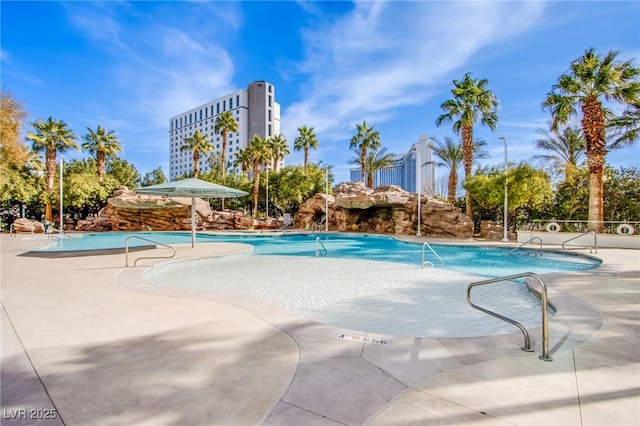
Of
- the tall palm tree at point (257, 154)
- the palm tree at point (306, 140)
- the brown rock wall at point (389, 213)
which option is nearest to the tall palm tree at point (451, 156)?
the brown rock wall at point (389, 213)

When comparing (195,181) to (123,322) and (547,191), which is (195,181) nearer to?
(123,322)

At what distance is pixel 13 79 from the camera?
14.0m

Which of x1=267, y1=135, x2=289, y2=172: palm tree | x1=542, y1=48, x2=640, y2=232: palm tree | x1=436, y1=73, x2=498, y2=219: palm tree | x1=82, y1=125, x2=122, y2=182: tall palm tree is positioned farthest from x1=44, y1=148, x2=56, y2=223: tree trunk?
x1=542, y1=48, x2=640, y2=232: palm tree

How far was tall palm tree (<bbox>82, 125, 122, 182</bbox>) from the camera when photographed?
89.6 feet

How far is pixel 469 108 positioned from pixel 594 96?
621 centimetres

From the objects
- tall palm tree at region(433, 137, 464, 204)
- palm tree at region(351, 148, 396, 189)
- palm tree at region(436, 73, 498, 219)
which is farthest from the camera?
palm tree at region(351, 148, 396, 189)

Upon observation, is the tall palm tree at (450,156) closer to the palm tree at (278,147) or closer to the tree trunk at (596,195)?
the tree trunk at (596,195)

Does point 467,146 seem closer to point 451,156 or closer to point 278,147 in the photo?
point 451,156

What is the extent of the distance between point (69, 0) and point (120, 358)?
11172 millimetres

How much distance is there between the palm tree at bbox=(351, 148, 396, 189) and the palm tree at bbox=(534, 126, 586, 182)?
12006mm

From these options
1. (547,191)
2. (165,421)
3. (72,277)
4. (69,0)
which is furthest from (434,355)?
(547,191)

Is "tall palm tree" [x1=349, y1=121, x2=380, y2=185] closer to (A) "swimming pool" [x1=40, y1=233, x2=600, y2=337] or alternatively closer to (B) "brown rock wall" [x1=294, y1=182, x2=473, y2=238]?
(B) "brown rock wall" [x1=294, y1=182, x2=473, y2=238]

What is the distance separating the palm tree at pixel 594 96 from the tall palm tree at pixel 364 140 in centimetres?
1452

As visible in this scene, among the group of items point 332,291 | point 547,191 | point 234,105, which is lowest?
point 332,291
